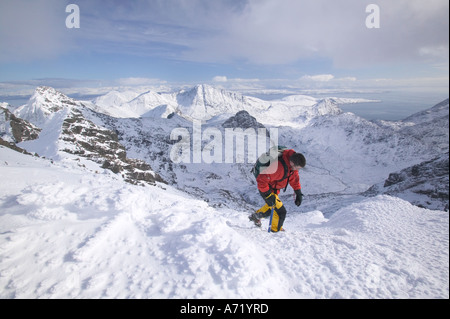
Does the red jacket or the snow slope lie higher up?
the red jacket

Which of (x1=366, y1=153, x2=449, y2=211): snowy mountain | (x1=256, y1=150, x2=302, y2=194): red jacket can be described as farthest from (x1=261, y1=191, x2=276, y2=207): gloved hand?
(x1=366, y1=153, x2=449, y2=211): snowy mountain

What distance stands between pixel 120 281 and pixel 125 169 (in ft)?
151

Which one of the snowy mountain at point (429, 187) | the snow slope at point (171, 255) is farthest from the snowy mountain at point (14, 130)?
the snowy mountain at point (429, 187)

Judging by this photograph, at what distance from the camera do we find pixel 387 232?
26.1 ft

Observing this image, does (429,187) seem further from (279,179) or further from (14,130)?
(14,130)

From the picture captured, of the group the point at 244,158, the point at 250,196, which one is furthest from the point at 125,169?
the point at 244,158

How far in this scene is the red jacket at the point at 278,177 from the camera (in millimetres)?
7664

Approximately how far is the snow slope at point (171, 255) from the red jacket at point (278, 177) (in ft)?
5.90

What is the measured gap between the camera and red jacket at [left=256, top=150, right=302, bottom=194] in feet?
25.1

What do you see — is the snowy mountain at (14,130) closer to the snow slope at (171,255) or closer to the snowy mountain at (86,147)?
the snowy mountain at (86,147)

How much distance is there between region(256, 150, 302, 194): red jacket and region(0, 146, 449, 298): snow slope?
180 cm

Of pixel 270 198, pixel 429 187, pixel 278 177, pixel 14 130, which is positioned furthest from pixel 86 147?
pixel 429 187

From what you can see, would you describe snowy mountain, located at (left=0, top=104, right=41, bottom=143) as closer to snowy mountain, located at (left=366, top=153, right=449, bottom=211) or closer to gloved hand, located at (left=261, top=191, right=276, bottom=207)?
gloved hand, located at (left=261, top=191, right=276, bottom=207)
